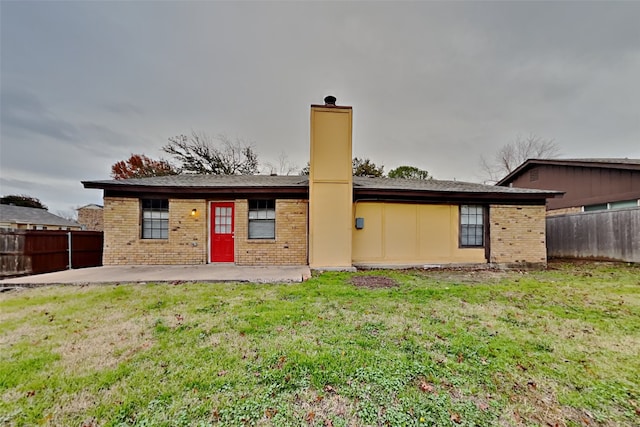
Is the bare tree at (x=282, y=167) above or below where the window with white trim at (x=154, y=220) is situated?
above

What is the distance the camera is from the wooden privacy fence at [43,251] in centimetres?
678

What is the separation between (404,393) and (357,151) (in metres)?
19.6

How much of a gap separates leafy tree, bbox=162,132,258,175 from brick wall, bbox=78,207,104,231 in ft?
29.5

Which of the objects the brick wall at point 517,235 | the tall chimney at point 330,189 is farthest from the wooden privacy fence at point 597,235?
the tall chimney at point 330,189

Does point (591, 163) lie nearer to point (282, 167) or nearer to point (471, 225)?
point (471, 225)

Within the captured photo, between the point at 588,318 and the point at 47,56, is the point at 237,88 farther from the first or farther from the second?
the point at 588,318

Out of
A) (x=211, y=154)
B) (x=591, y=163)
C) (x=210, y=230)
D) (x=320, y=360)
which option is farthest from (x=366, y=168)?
(x=320, y=360)

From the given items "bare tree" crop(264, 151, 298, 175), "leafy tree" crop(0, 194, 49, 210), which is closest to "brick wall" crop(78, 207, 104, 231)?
"leafy tree" crop(0, 194, 49, 210)

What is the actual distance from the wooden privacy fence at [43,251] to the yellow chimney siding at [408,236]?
8925 mm


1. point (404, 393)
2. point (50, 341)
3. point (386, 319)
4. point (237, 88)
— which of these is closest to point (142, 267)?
point (50, 341)

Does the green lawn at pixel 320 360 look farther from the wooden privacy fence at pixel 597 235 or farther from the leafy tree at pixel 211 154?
the leafy tree at pixel 211 154

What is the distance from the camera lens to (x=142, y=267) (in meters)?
7.79

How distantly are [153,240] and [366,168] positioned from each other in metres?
17.2

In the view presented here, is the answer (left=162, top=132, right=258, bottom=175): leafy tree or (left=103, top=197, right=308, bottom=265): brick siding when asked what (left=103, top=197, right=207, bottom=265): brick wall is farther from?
(left=162, top=132, right=258, bottom=175): leafy tree
